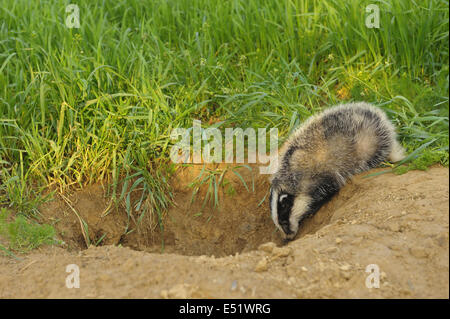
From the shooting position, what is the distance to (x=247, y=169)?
3977 millimetres

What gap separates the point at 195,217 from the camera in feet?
13.0

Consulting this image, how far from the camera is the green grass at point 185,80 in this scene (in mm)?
3795

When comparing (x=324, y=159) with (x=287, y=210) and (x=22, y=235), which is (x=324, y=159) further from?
(x=22, y=235)

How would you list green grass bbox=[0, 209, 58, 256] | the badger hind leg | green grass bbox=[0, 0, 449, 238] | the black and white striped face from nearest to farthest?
green grass bbox=[0, 209, 58, 256], the badger hind leg, the black and white striped face, green grass bbox=[0, 0, 449, 238]

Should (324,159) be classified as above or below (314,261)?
above

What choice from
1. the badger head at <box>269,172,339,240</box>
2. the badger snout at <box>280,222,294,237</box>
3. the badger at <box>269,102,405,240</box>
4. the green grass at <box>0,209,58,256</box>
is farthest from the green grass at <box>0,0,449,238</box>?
the badger snout at <box>280,222,294,237</box>

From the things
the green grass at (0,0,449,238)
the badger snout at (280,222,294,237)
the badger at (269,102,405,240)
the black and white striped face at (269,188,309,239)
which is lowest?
the badger snout at (280,222,294,237)

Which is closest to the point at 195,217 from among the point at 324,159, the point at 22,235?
the point at 324,159

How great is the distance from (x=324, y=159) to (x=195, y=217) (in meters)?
1.05

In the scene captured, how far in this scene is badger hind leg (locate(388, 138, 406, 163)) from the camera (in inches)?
138

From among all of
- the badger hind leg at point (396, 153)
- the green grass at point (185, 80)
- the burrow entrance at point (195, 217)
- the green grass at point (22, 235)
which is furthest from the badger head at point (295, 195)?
the green grass at point (22, 235)

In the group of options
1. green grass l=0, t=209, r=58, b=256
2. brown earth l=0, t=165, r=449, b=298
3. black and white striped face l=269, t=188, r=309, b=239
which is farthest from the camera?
black and white striped face l=269, t=188, r=309, b=239

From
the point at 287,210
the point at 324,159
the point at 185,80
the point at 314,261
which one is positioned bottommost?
the point at 287,210

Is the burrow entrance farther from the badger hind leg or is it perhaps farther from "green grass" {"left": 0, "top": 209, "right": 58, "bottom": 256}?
the badger hind leg
